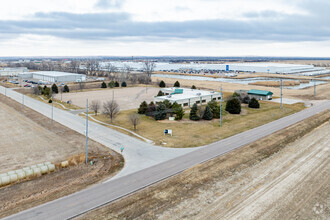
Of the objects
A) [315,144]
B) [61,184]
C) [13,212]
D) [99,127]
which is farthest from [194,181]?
[99,127]

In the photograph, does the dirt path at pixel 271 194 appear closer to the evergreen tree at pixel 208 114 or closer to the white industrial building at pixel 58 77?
the evergreen tree at pixel 208 114

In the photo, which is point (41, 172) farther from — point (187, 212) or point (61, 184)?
point (187, 212)

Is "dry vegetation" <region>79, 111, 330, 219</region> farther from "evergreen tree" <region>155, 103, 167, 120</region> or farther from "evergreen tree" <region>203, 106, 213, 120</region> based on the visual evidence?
"evergreen tree" <region>155, 103, 167, 120</region>

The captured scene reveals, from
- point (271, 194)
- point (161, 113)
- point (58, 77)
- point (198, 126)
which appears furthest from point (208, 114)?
point (58, 77)

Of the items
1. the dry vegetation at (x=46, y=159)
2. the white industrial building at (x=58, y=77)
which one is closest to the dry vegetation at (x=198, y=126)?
the dry vegetation at (x=46, y=159)

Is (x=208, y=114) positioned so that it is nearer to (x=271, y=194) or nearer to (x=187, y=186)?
(x=187, y=186)

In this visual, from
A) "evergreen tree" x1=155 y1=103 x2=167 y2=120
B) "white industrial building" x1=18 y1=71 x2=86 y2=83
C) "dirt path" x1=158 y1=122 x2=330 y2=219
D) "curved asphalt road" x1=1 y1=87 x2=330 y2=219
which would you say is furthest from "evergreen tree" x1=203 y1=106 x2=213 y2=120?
"white industrial building" x1=18 y1=71 x2=86 y2=83
